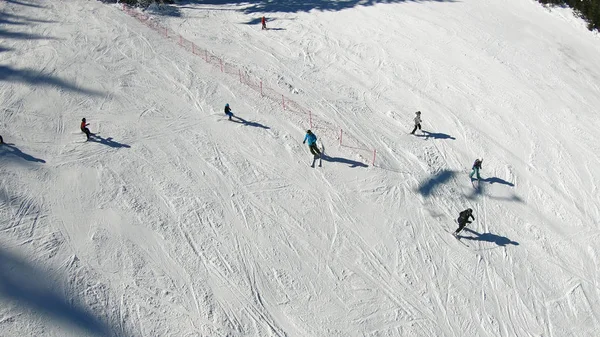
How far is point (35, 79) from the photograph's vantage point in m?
16.8

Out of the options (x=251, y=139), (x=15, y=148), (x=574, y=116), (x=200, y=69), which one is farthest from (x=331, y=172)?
(x=574, y=116)

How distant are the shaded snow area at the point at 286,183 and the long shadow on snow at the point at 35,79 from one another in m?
0.10

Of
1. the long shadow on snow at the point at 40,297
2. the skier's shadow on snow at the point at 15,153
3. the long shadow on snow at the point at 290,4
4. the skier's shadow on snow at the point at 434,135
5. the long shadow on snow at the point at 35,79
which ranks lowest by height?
the long shadow on snow at the point at 40,297

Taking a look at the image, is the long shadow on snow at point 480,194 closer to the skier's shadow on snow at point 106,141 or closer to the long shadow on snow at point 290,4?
the skier's shadow on snow at point 106,141

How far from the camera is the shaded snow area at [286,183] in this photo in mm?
10078

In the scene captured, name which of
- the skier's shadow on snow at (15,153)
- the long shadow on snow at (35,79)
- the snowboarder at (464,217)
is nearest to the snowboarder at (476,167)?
the snowboarder at (464,217)

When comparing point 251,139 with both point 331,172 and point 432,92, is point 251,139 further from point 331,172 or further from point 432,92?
point 432,92

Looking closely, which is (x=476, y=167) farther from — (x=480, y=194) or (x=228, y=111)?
(x=228, y=111)

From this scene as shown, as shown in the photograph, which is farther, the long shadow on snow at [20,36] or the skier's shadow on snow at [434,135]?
the long shadow on snow at [20,36]

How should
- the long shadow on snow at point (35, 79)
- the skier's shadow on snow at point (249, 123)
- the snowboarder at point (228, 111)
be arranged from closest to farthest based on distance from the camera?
1. the snowboarder at point (228, 111)
2. the skier's shadow on snow at point (249, 123)
3. the long shadow on snow at point (35, 79)

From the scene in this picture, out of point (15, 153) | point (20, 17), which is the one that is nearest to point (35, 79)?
point (15, 153)

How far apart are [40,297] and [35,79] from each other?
11.9m

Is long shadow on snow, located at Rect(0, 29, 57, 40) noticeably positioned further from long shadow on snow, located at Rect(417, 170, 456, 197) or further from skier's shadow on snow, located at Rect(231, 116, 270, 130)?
long shadow on snow, located at Rect(417, 170, 456, 197)

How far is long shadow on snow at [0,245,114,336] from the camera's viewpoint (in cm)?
904
